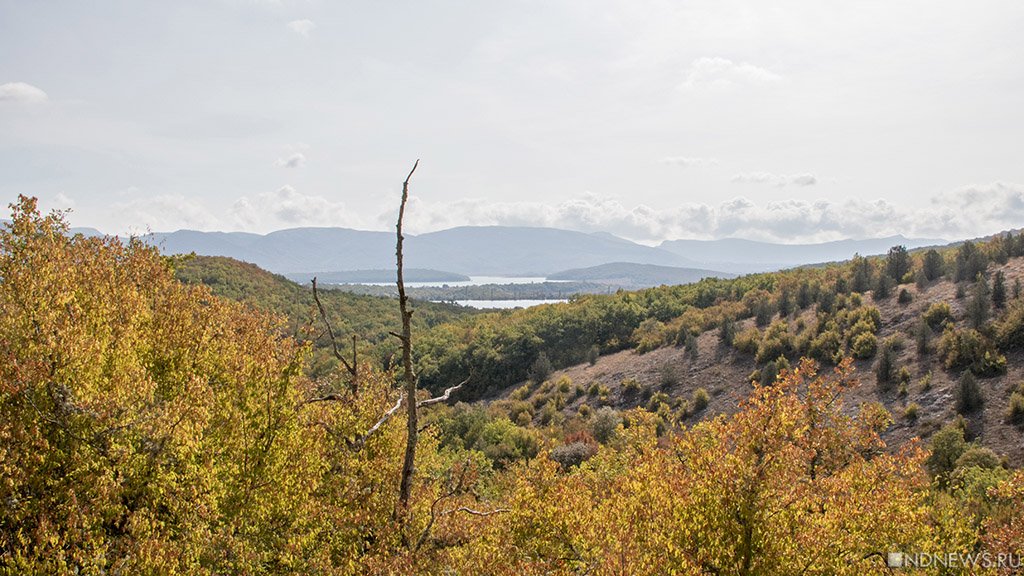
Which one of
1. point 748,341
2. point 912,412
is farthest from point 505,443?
point 912,412

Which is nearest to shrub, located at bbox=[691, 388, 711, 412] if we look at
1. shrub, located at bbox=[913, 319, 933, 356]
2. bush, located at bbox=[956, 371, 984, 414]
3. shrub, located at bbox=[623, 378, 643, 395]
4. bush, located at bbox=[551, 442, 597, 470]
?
shrub, located at bbox=[623, 378, 643, 395]

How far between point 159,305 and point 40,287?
494cm

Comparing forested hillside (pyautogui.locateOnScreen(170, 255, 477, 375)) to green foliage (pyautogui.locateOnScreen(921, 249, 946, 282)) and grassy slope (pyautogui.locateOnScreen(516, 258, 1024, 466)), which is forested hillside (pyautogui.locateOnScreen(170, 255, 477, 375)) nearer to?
grassy slope (pyautogui.locateOnScreen(516, 258, 1024, 466))

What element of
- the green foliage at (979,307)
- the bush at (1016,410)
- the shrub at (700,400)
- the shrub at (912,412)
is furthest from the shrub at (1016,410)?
the shrub at (700,400)

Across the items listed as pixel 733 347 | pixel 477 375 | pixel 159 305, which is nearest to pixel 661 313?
pixel 733 347

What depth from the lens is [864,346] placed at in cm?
3869

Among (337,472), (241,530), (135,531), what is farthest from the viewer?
(337,472)

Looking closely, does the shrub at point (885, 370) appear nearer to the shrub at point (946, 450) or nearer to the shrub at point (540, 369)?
the shrub at point (946, 450)

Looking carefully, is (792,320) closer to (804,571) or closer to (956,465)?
(956,465)

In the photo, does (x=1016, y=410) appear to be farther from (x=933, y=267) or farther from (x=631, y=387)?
(x=631, y=387)

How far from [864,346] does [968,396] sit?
9.70 metres

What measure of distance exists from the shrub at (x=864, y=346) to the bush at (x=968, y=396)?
29.4 ft

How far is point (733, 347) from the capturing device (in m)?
49.3

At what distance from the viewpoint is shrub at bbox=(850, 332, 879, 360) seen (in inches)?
1521
